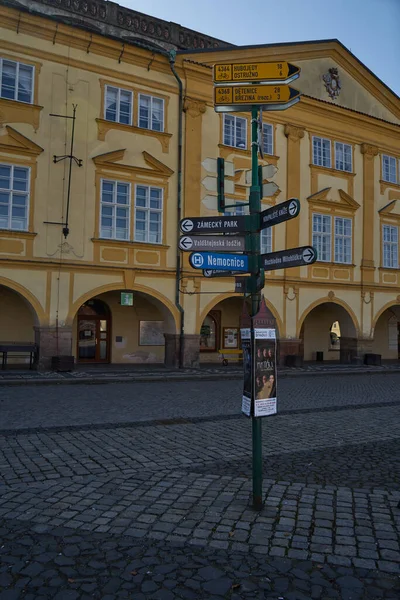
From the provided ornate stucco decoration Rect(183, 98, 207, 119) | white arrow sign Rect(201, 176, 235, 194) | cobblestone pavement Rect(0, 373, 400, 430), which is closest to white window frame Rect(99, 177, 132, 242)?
ornate stucco decoration Rect(183, 98, 207, 119)

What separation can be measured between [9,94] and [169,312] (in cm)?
884

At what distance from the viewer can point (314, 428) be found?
8867mm

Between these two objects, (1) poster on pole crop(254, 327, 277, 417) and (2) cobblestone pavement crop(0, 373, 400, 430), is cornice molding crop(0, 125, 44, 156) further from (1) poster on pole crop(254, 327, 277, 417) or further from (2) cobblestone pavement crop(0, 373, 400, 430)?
(1) poster on pole crop(254, 327, 277, 417)

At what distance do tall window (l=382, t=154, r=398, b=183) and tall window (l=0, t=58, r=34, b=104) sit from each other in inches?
636

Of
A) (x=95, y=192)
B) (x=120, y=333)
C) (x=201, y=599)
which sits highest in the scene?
(x=95, y=192)

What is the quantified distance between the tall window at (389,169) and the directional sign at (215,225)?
22.2 metres

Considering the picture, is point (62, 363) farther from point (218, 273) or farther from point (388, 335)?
point (388, 335)

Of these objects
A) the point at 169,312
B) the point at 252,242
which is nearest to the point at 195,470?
the point at 252,242

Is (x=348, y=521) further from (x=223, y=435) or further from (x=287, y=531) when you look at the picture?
(x=223, y=435)

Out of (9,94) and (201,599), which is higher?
(9,94)

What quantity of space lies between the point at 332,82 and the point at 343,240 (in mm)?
6956

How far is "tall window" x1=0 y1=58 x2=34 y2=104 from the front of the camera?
16.9 meters

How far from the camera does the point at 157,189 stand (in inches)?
Result: 765

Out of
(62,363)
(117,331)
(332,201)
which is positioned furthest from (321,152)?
(62,363)
